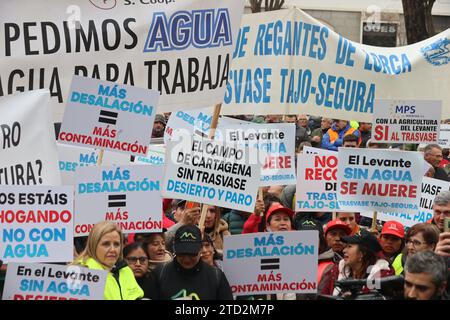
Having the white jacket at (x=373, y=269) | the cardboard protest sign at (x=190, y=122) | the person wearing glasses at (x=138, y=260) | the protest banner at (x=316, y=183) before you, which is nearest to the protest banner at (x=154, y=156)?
the cardboard protest sign at (x=190, y=122)

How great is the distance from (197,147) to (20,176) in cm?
145

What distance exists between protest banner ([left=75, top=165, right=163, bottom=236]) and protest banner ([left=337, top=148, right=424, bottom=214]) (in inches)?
74.5

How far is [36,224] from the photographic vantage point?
7.29 m

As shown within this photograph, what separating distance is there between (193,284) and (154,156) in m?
3.88

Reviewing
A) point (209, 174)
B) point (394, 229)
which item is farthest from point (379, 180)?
point (209, 174)

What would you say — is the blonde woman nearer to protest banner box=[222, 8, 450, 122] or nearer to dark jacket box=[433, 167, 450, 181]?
protest banner box=[222, 8, 450, 122]

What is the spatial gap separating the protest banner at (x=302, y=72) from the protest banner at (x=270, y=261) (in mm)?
3292

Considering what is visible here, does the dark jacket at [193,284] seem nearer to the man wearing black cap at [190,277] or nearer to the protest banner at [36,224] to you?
the man wearing black cap at [190,277]

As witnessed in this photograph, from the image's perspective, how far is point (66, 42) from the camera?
833cm

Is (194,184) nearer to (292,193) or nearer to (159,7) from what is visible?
(159,7)

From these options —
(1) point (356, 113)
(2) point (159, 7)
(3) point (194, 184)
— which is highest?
(2) point (159, 7)
